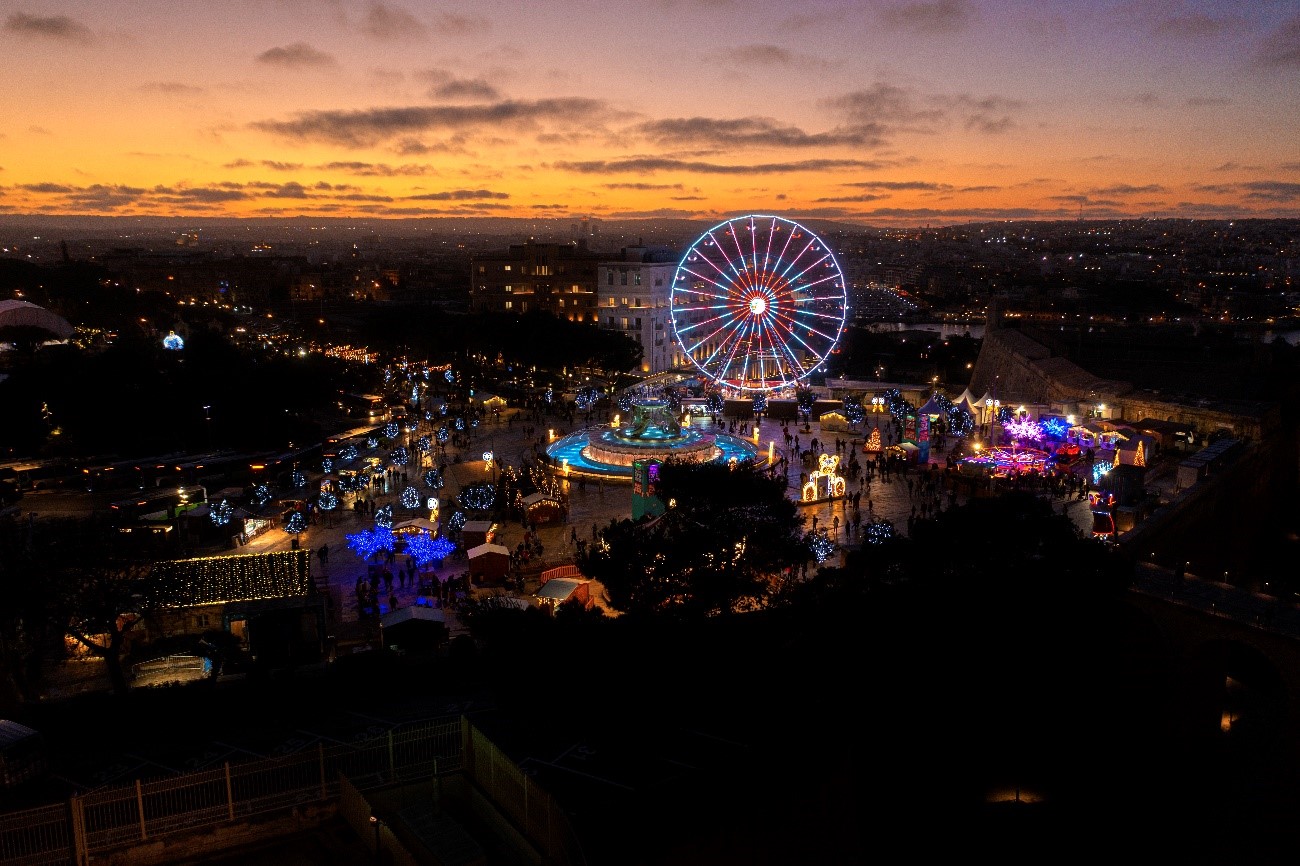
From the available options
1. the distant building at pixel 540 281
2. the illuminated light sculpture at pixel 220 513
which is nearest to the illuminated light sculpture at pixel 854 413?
the illuminated light sculpture at pixel 220 513

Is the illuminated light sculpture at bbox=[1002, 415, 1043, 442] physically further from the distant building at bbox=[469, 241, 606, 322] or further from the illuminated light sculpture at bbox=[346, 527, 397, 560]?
the distant building at bbox=[469, 241, 606, 322]

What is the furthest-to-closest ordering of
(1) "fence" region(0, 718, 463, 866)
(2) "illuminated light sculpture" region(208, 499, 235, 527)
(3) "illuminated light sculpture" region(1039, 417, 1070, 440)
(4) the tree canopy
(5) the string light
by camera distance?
(3) "illuminated light sculpture" region(1039, 417, 1070, 440) → (2) "illuminated light sculpture" region(208, 499, 235, 527) → (5) the string light → (4) the tree canopy → (1) "fence" region(0, 718, 463, 866)

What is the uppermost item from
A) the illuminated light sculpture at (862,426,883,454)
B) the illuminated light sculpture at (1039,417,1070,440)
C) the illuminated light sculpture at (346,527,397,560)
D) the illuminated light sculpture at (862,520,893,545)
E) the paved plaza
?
the illuminated light sculpture at (862,520,893,545)

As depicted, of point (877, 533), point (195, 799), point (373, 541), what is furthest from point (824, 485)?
point (195, 799)

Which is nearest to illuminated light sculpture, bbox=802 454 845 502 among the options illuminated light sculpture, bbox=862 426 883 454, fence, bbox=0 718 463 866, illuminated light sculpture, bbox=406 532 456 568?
illuminated light sculpture, bbox=862 426 883 454

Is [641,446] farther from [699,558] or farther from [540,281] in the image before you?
[540,281]

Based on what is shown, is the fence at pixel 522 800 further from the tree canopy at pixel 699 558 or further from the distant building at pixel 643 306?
the distant building at pixel 643 306

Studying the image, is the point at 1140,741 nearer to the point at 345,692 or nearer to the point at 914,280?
the point at 345,692
